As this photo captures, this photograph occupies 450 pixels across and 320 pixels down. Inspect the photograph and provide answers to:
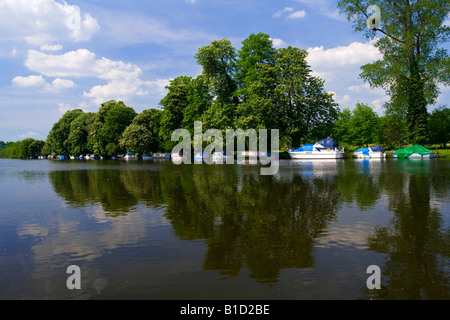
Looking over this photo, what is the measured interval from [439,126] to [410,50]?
45.8 metres

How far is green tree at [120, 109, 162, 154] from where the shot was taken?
3487 inches

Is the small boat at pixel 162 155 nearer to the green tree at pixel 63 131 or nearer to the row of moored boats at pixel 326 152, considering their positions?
the row of moored boats at pixel 326 152

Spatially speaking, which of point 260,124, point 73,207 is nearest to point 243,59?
point 260,124

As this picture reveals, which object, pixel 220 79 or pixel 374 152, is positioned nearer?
pixel 220 79

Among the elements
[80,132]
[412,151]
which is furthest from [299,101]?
[80,132]

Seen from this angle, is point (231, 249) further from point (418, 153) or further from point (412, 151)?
point (412, 151)

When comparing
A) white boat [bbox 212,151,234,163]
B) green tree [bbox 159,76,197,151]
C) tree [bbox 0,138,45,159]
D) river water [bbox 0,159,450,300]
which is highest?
green tree [bbox 159,76,197,151]

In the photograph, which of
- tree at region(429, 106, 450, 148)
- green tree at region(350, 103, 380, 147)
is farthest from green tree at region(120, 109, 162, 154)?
tree at region(429, 106, 450, 148)

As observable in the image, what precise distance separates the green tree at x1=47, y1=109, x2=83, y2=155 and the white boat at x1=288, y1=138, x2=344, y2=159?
93411 millimetres

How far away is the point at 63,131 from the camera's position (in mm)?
122875

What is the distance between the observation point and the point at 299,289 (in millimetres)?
5352

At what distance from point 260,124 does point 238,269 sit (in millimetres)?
46832

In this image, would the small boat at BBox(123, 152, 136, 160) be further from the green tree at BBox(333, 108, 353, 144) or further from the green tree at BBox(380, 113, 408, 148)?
the green tree at BBox(380, 113, 408, 148)
